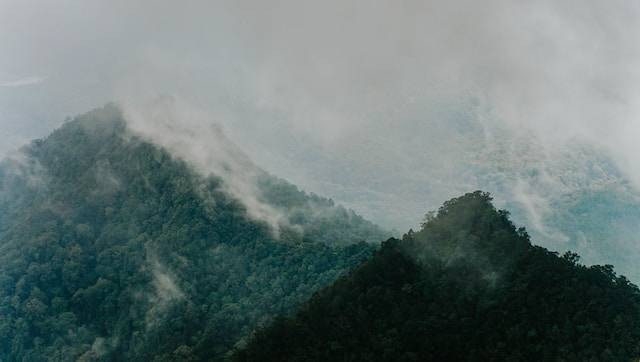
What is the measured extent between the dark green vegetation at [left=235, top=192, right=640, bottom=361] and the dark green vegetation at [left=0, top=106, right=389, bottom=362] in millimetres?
8585

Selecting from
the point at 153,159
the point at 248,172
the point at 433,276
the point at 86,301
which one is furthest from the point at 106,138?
the point at 433,276

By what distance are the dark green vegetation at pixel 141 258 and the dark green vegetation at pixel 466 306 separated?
28.2 ft

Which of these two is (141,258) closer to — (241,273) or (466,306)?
(241,273)

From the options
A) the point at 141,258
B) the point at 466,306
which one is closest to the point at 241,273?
the point at 141,258

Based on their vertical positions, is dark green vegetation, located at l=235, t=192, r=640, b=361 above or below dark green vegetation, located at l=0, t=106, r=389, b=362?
below

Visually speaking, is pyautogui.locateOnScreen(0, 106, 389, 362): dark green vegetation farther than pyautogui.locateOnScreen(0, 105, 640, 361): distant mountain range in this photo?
Yes

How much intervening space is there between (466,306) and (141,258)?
26.7 metres

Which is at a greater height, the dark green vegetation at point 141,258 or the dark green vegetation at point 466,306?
the dark green vegetation at point 141,258

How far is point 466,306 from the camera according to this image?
31.9 m

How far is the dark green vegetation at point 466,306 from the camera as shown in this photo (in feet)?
95.4

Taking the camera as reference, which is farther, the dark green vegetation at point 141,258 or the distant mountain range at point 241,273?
the dark green vegetation at point 141,258

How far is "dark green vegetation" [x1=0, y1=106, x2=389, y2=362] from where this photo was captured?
45.9 meters

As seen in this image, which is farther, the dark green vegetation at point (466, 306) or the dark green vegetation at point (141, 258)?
the dark green vegetation at point (141, 258)

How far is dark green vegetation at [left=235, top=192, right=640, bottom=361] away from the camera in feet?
95.4
